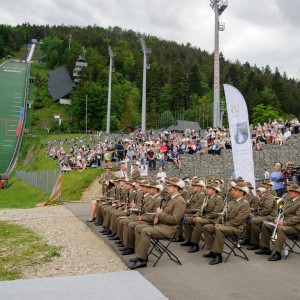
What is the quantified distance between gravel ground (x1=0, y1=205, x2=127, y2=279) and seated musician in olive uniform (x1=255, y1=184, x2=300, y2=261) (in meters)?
3.24

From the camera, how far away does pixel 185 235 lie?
35.2ft

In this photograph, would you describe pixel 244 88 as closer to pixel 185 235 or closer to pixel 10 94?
pixel 10 94

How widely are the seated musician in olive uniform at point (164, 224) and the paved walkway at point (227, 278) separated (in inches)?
12.5

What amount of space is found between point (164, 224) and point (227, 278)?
1760mm

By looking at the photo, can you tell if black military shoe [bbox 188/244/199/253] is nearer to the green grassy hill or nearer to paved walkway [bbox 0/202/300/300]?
paved walkway [bbox 0/202/300/300]

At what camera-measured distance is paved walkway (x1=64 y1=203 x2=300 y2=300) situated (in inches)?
260

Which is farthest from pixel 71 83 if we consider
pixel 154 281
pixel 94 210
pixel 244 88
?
pixel 154 281

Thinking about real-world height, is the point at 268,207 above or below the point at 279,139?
below

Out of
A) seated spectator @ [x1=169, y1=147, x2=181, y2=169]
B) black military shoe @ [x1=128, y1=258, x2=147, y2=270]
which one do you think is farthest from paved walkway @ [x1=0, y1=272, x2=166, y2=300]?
seated spectator @ [x1=169, y1=147, x2=181, y2=169]

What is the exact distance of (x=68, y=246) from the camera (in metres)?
10.3

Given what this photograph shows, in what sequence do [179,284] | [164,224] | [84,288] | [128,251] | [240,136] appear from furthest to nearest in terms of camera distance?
[240,136] → [128,251] → [164,224] → [179,284] → [84,288]

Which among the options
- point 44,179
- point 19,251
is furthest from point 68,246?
point 44,179

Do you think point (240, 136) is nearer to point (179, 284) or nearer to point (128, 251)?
point (128, 251)

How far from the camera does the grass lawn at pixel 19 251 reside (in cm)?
812
